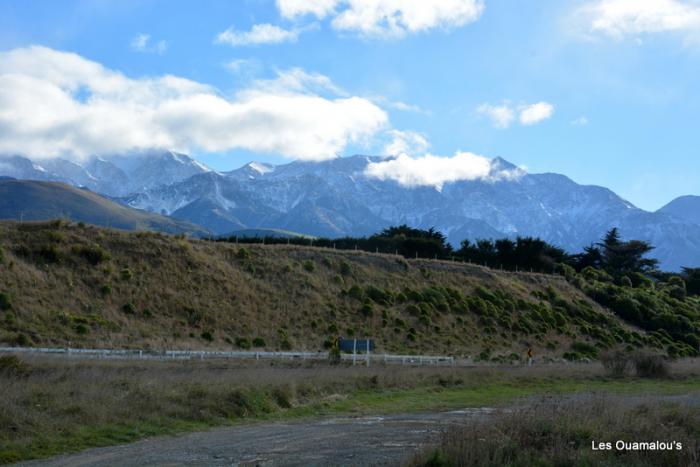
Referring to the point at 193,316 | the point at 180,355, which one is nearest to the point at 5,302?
the point at 193,316

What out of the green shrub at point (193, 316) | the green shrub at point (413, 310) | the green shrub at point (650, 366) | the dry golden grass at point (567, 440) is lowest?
the green shrub at point (650, 366)

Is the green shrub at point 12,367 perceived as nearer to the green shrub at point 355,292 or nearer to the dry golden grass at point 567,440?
the dry golden grass at point 567,440

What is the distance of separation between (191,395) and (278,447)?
5.03 m

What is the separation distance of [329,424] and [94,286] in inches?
1322

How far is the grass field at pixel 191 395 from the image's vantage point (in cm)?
1305

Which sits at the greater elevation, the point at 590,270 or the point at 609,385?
the point at 590,270

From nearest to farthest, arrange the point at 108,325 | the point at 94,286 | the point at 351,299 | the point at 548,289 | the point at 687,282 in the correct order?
the point at 108,325 < the point at 94,286 < the point at 351,299 < the point at 548,289 < the point at 687,282

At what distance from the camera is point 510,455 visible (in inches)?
379

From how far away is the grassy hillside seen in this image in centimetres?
4162

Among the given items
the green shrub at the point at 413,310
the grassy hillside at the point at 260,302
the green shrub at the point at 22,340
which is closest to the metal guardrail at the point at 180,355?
the green shrub at the point at 22,340

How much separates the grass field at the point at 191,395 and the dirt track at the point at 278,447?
91cm

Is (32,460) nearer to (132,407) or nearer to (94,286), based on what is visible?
(132,407)

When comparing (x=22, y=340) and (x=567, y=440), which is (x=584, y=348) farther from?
(x=567, y=440)

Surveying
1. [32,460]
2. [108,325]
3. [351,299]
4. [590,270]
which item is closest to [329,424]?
[32,460]
